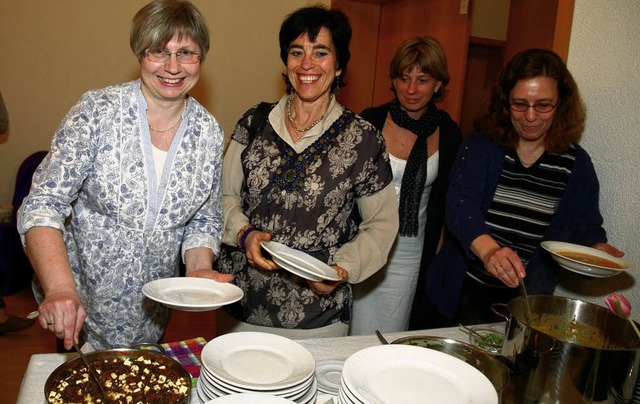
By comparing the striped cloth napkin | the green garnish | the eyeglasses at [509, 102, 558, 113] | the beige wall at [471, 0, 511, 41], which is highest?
the beige wall at [471, 0, 511, 41]

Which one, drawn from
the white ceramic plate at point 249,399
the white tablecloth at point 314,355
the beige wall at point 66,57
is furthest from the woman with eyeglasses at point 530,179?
the beige wall at point 66,57

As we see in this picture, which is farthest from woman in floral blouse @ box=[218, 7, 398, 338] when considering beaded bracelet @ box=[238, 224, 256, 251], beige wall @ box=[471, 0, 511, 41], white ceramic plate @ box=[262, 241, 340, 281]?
beige wall @ box=[471, 0, 511, 41]

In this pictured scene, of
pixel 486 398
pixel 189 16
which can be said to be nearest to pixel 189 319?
pixel 189 16

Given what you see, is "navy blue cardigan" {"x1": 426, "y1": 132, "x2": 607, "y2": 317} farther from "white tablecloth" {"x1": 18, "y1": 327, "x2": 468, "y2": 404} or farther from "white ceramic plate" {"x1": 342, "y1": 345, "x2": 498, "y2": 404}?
"white ceramic plate" {"x1": 342, "y1": 345, "x2": 498, "y2": 404}

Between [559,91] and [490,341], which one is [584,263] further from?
[559,91]

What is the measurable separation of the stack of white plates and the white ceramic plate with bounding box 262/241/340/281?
0.93 feet

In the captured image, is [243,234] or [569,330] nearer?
[569,330]

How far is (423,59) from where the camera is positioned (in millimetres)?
2600

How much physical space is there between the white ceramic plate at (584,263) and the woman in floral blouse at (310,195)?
518 mm

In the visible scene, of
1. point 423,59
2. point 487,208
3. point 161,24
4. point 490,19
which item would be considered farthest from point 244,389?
point 490,19

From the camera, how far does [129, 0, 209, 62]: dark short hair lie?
4.85ft

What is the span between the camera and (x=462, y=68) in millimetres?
3719

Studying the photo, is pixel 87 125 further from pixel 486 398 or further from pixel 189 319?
pixel 189 319

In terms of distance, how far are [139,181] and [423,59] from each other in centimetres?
156
